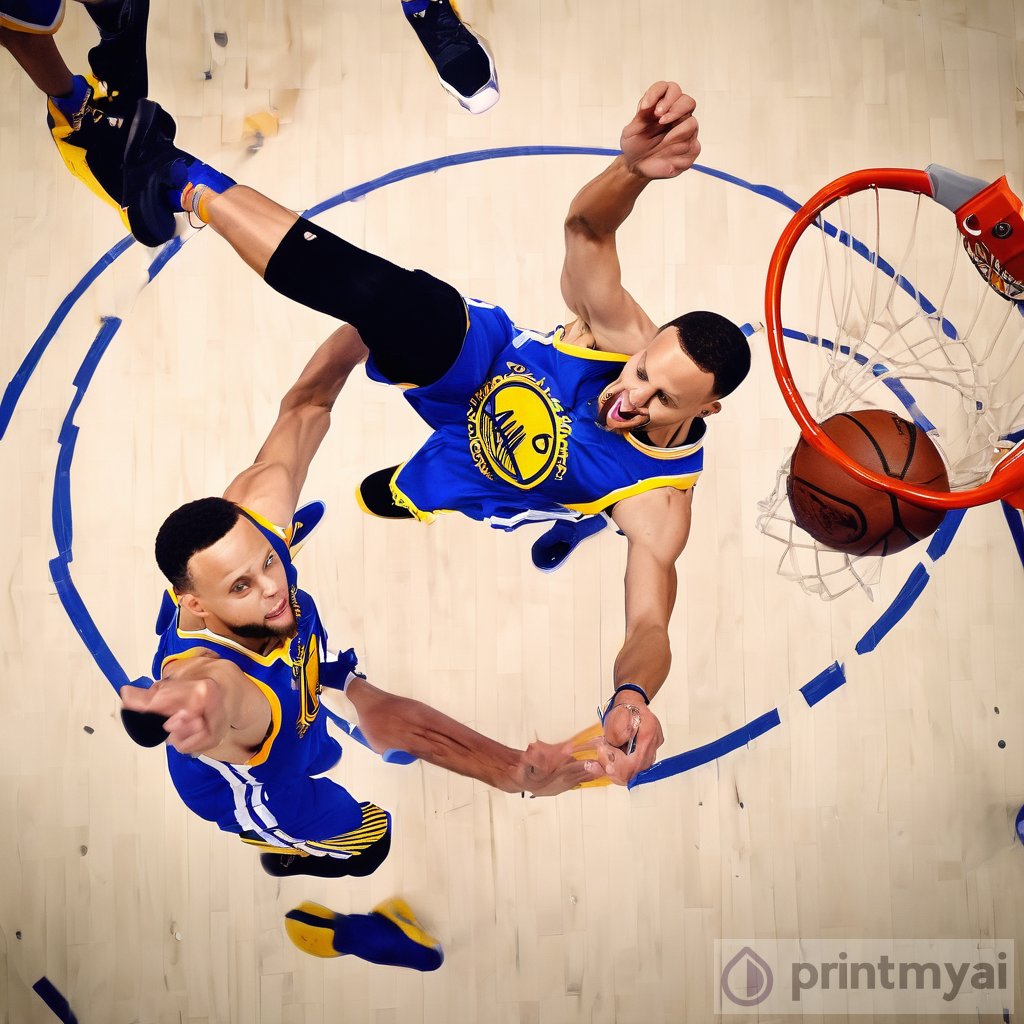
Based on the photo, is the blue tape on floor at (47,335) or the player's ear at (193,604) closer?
the player's ear at (193,604)

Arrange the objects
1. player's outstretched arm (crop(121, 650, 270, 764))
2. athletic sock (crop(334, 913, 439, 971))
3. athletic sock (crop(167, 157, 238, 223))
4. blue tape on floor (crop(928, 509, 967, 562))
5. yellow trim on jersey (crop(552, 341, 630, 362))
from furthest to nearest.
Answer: blue tape on floor (crop(928, 509, 967, 562))
athletic sock (crop(334, 913, 439, 971))
athletic sock (crop(167, 157, 238, 223))
yellow trim on jersey (crop(552, 341, 630, 362))
player's outstretched arm (crop(121, 650, 270, 764))

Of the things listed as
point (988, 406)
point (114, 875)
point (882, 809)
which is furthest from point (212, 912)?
point (988, 406)

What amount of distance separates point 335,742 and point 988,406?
8.13ft

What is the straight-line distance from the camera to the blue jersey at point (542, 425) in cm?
256

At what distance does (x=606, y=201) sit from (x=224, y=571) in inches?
61.6

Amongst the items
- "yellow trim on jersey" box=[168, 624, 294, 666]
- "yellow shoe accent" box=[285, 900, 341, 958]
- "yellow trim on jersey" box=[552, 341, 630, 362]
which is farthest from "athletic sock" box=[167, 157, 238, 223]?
"yellow shoe accent" box=[285, 900, 341, 958]

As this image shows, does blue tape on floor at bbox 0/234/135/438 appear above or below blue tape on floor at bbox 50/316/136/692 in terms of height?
above

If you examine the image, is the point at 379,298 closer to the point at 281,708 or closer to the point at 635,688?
the point at 281,708

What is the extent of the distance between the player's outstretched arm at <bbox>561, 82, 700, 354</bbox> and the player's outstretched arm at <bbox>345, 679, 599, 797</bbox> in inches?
55.0

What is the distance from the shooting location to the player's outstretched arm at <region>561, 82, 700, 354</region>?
2.35 m

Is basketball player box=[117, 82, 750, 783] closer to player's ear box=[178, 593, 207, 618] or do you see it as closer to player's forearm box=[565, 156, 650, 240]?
player's forearm box=[565, 156, 650, 240]

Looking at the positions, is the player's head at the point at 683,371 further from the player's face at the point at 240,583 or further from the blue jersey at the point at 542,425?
the player's face at the point at 240,583

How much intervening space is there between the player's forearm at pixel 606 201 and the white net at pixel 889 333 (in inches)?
34.7

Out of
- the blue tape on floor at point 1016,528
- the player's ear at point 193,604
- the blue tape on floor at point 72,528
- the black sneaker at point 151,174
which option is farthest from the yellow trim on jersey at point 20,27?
the blue tape on floor at point 1016,528
